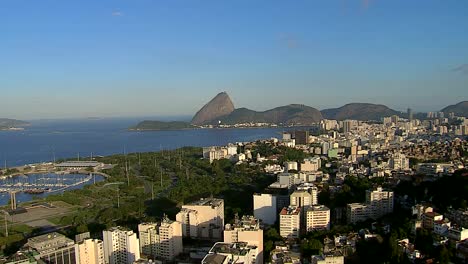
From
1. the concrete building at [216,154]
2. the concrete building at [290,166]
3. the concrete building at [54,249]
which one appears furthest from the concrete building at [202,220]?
the concrete building at [216,154]

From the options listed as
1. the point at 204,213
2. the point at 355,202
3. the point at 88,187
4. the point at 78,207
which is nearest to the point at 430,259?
the point at 355,202


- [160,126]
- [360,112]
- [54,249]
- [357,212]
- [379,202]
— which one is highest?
[360,112]

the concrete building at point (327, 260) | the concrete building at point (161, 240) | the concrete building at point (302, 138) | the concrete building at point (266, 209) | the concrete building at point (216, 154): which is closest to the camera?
the concrete building at point (327, 260)

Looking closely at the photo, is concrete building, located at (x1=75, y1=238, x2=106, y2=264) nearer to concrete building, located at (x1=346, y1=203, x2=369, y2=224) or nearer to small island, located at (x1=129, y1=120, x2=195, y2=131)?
concrete building, located at (x1=346, y1=203, x2=369, y2=224)

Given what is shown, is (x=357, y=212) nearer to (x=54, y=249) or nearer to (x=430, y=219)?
(x=430, y=219)

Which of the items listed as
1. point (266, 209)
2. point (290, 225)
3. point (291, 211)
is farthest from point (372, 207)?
point (266, 209)

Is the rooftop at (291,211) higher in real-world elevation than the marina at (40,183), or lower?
higher

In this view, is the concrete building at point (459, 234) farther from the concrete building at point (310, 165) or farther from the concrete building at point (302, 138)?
the concrete building at point (302, 138)

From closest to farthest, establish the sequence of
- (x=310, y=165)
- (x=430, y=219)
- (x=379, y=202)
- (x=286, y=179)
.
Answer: (x=430, y=219) < (x=379, y=202) < (x=286, y=179) < (x=310, y=165)
